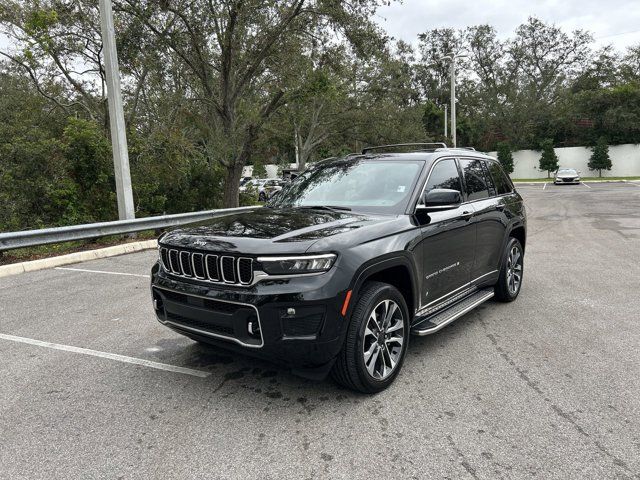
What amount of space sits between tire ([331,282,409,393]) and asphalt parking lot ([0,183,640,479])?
16 centimetres

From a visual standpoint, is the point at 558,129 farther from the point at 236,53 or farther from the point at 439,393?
the point at 439,393

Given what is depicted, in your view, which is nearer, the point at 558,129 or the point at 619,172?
the point at 619,172

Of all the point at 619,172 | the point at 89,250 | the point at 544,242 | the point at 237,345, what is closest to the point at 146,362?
the point at 237,345

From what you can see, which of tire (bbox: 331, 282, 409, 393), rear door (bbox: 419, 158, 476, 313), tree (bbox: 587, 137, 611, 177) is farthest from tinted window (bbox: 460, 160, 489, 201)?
tree (bbox: 587, 137, 611, 177)

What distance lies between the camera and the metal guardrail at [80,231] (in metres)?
8.68

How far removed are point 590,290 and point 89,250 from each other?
30.0 ft

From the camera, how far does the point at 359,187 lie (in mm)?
4590

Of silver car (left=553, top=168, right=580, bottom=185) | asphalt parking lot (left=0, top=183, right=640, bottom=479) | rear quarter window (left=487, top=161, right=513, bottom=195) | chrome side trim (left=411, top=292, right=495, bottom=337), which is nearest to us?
asphalt parking lot (left=0, top=183, right=640, bottom=479)

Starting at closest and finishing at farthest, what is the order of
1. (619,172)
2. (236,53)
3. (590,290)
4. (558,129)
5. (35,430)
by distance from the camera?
(35,430)
(590,290)
(236,53)
(619,172)
(558,129)

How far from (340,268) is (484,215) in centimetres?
261

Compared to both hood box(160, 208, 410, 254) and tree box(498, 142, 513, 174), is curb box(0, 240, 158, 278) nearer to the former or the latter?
hood box(160, 208, 410, 254)

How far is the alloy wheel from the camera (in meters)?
3.57

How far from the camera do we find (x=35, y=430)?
319 centimetres

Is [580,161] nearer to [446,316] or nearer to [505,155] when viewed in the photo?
[505,155]
